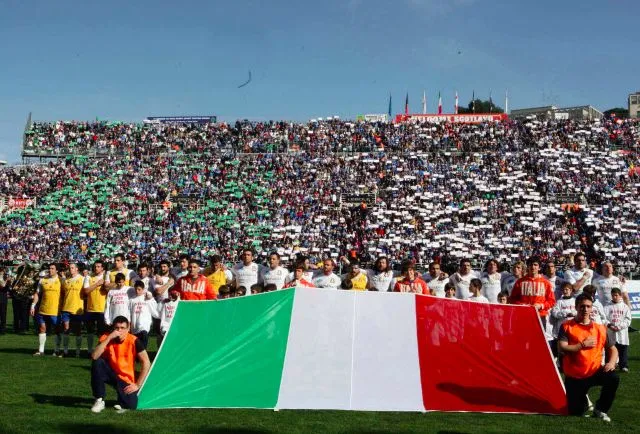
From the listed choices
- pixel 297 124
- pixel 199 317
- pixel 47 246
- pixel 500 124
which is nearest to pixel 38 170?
pixel 47 246

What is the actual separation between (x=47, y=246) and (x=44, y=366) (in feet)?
92.7

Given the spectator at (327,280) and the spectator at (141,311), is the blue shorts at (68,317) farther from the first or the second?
the spectator at (327,280)

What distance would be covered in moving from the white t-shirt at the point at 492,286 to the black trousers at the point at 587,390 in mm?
4607

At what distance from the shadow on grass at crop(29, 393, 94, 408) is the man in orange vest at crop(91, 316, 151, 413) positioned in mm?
516

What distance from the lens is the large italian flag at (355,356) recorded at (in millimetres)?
8375

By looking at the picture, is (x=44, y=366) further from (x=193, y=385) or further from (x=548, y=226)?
(x=548, y=226)

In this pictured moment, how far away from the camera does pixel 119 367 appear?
8.38 metres

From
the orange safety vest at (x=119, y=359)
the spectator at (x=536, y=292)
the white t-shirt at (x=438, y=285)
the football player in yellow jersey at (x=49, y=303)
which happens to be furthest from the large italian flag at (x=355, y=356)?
the football player in yellow jersey at (x=49, y=303)

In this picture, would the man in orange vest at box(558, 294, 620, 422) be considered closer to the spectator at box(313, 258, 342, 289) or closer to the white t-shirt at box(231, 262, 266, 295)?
the spectator at box(313, 258, 342, 289)

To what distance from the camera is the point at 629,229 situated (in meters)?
37.8

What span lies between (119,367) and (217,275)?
4697 millimetres

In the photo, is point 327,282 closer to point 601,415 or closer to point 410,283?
point 410,283

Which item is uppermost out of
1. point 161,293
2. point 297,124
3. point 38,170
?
point 297,124

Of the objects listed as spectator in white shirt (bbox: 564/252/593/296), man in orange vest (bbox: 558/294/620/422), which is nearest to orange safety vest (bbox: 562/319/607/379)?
man in orange vest (bbox: 558/294/620/422)
